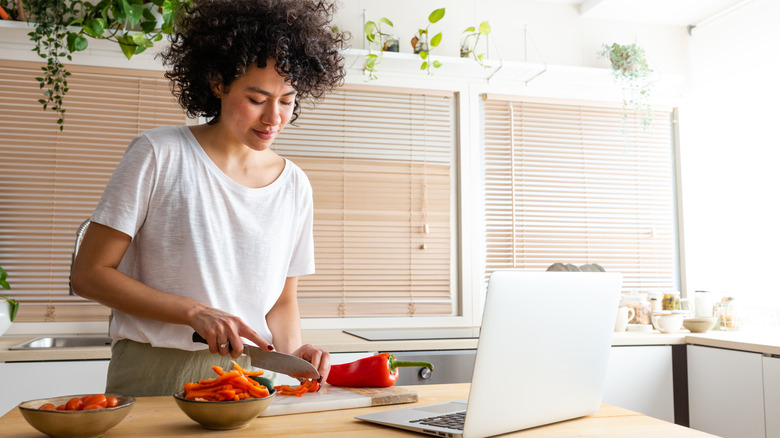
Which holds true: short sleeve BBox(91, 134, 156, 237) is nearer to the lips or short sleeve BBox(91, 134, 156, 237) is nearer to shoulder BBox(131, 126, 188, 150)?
shoulder BBox(131, 126, 188, 150)

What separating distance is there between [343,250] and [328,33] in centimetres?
168

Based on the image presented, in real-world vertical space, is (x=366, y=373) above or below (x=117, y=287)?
below

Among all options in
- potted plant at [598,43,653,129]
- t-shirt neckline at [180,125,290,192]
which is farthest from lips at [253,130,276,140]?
potted plant at [598,43,653,129]

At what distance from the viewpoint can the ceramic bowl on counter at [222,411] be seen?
913mm

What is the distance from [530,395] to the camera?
0.99 m

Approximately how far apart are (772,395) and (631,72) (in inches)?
65.2

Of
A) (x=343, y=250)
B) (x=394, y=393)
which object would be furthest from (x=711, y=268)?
(x=394, y=393)

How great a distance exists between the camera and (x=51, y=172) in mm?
2775

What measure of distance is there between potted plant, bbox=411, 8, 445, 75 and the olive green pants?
1940mm

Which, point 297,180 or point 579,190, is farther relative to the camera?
point 579,190

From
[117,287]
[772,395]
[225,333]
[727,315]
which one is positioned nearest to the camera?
[225,333]

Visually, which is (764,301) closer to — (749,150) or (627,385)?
(749,150)

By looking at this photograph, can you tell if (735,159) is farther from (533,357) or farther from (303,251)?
(533,357)

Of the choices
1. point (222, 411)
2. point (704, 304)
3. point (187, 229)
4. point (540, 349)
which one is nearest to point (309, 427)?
point (222, 411)
